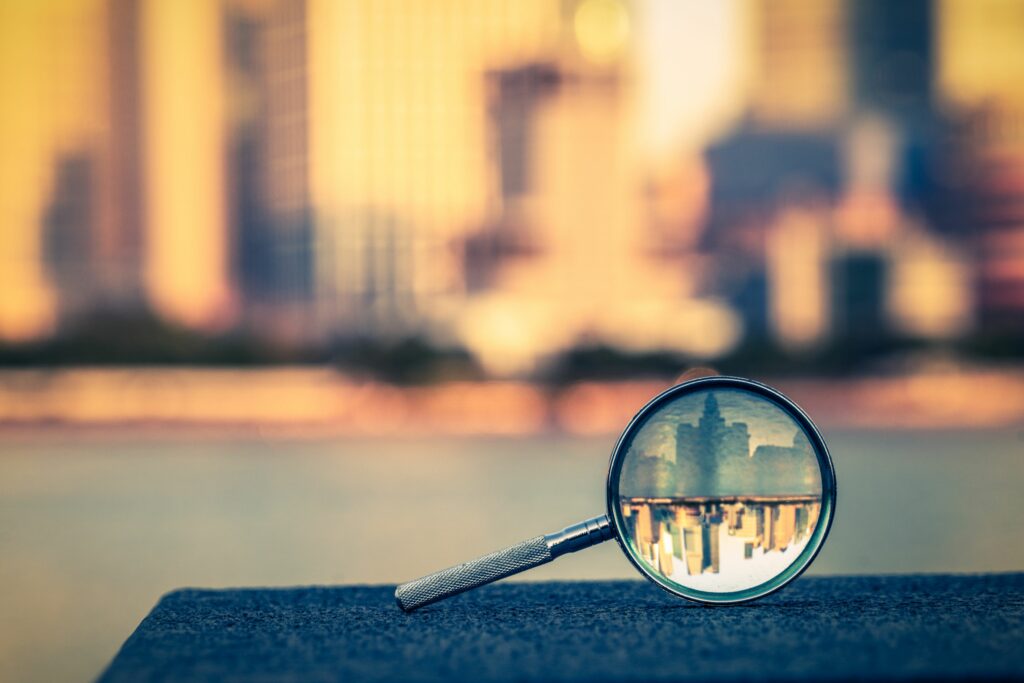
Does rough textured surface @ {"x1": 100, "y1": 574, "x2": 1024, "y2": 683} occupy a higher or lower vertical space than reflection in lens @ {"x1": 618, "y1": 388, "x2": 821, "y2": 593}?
lower

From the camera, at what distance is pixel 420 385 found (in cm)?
6425

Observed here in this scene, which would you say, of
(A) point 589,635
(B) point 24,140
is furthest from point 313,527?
(B) point 24,140

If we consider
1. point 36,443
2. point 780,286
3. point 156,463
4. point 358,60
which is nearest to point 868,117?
point 780,286

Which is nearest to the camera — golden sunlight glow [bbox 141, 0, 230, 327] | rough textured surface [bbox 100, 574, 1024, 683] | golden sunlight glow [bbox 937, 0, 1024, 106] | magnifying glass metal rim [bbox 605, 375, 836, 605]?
rough textured surface [bbox 100, 574, 1024, 683]

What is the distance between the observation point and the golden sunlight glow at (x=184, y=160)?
13325cm

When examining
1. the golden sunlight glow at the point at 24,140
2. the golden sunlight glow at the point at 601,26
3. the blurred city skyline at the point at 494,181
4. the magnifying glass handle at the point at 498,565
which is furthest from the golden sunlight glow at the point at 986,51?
the magnifying glass handle at the point at 498,565

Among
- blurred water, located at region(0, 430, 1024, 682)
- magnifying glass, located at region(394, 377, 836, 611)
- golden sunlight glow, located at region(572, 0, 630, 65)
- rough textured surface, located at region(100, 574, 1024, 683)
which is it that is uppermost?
golden sunlight glow, located at region(572, 0, 630, 65)

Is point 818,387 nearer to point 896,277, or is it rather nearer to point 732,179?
point 896,277

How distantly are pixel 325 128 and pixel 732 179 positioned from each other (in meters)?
45.4

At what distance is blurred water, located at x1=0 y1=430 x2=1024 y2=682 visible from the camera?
22.9 feet

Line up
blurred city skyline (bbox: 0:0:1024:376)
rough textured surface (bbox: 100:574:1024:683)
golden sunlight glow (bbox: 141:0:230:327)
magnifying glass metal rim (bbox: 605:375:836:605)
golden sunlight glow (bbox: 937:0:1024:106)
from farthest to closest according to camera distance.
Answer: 1. golden sunlight glow (bbox: 937:0:1024:106)
2. golden sunlight glow (bbox: 141:0:230:327)
3. blurred city skyline (bbox: 0:0:1024:376)
4. magnifying glass metal rim (bbox: 605:375:836:605)
5. rough textured surface (bbox: 100:574:1024:683)

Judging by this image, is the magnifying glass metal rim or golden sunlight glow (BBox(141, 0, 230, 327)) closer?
the magnifying glass metal rim

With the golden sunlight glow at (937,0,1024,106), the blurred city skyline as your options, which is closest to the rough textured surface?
the blurred city skyline

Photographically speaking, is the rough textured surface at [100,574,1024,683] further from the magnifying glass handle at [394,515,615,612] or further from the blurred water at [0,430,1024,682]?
the blurred water at [0,430,1024,682]
